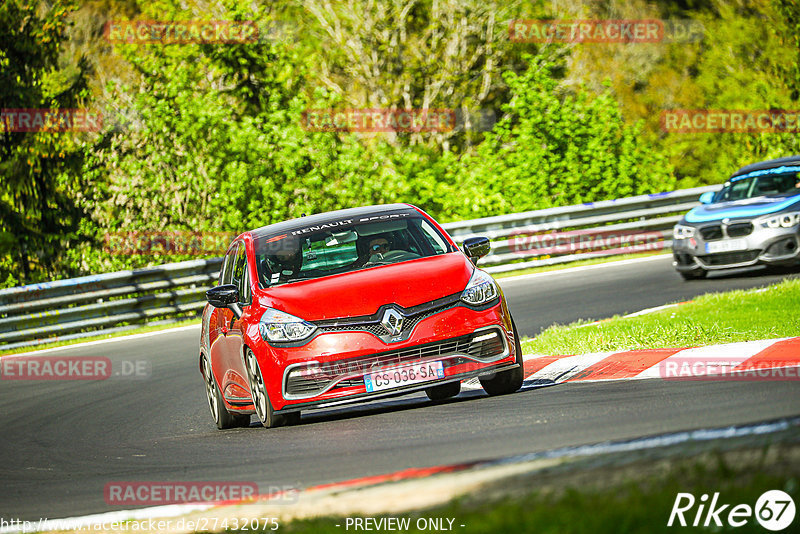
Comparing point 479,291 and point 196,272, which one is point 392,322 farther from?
point 196,272

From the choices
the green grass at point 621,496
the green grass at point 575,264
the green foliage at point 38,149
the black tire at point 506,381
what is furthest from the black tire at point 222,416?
the green foliage at point 38,149

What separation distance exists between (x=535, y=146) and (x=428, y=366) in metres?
17.7

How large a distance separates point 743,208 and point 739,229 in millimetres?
367

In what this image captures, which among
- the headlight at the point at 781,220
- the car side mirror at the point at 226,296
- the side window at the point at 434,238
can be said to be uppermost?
the side window at the point at 434,238

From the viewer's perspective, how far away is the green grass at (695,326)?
9727 millimetres

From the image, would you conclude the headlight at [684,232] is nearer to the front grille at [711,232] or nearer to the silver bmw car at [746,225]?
the silver bmw car at [746,225]

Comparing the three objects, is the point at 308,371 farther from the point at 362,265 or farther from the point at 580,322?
the point at 580,322

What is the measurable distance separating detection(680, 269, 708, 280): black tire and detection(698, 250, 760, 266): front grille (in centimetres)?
22

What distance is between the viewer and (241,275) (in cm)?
941

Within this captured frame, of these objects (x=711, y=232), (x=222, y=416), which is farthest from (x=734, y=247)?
(x=222, y=416)

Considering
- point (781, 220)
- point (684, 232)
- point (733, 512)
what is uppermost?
point (733, 512)

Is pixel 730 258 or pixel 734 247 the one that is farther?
pixel 730 258

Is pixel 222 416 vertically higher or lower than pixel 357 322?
lower

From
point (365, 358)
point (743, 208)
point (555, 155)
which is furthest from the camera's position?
point (555, 155)
